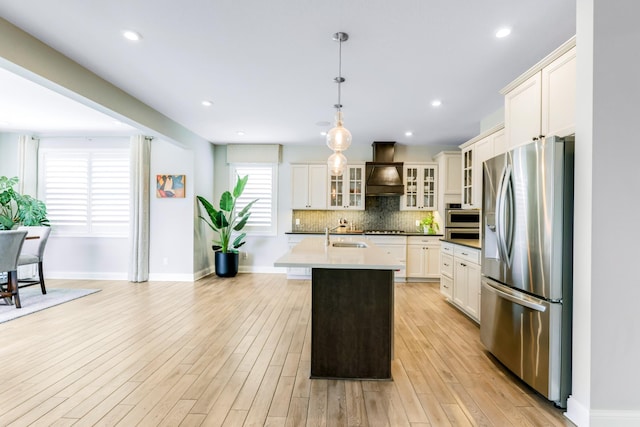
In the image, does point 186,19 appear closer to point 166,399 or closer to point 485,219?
point 166,399

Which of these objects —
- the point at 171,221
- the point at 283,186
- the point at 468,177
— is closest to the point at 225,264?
the point at 171,221

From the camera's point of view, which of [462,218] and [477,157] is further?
[462,218]

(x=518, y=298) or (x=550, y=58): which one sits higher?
(x=550, y=58)

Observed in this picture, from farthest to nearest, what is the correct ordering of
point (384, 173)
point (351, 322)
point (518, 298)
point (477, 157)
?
1. point (384, 173)
2. point (477, 157)
3. point (351, 322)
4. point (518, 298)

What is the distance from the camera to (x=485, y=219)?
296 cm

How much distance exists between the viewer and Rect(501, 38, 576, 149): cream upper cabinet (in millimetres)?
2227

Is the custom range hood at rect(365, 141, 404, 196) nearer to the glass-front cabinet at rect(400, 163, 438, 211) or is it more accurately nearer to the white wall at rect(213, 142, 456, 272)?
the glass-front cabinet at rect(400, 163, 438, 211)

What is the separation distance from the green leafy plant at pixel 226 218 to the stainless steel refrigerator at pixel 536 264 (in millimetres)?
4732

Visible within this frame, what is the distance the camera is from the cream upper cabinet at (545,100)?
7.30ft

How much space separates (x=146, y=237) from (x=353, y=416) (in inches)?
207

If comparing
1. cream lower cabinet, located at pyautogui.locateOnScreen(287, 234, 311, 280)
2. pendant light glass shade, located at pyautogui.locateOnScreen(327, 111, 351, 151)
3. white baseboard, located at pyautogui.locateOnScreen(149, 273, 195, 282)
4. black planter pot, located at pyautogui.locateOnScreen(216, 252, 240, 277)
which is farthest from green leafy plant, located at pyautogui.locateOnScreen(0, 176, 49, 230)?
pendant light glass shade, located at pyautogui.locateOnScreen(327, 111, 351, 151)

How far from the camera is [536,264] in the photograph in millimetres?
2219

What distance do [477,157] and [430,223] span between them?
2.53m

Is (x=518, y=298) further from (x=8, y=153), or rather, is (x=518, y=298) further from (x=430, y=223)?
(x=8, y=153)
